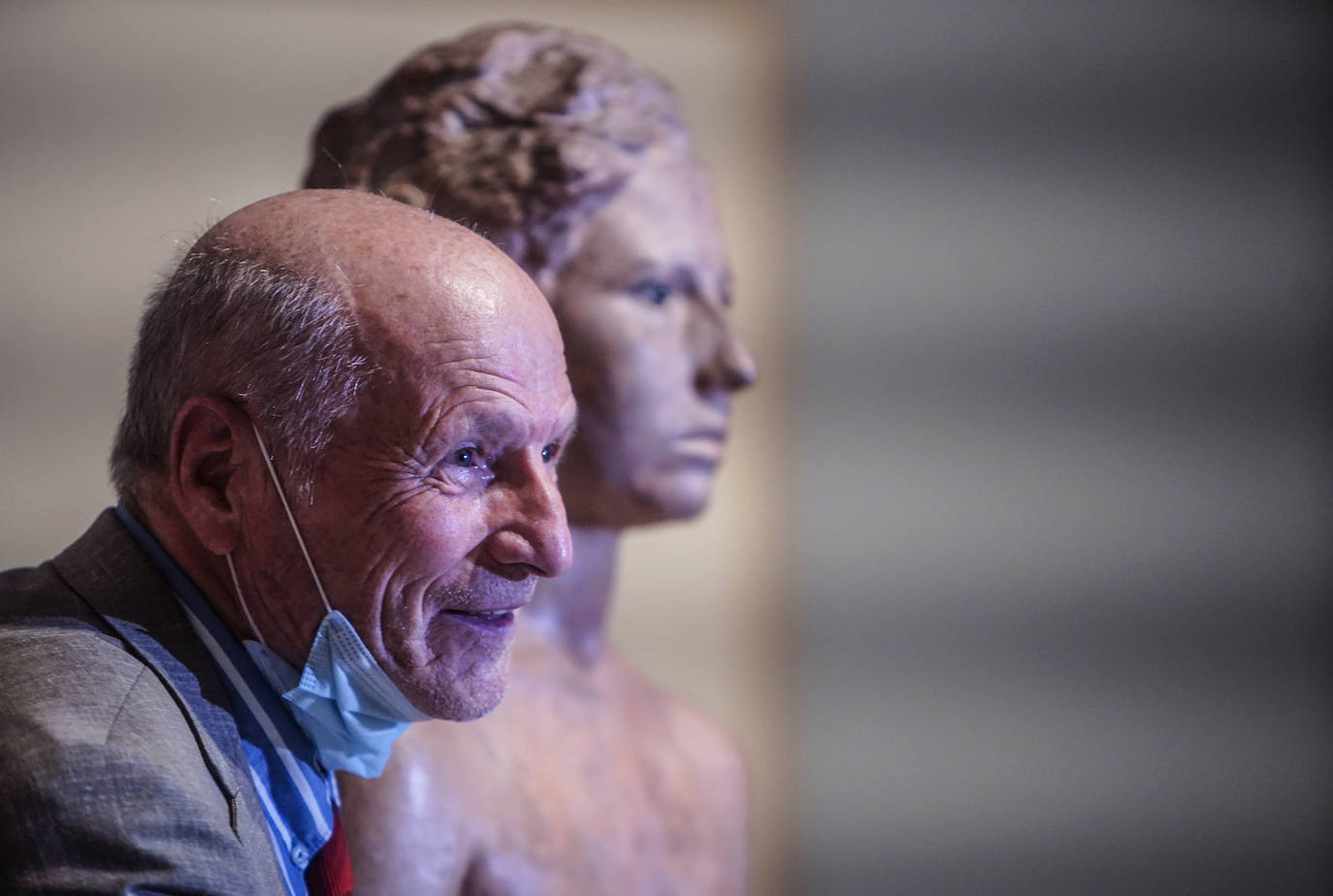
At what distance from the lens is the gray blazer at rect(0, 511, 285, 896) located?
1.09m

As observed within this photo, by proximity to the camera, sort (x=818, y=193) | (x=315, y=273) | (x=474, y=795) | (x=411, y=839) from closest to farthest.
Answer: (x=315, y=273)
(x=411, y=839)
(x=474, y=795)
(x=818, y=193)

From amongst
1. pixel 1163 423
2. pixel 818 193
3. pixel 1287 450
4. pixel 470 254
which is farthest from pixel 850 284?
pixel 470 254

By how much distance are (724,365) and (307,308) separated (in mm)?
858

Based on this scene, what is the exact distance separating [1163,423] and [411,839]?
219cm

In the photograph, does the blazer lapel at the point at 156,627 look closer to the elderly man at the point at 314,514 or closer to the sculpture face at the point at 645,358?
the elderly man at the point at 314,514

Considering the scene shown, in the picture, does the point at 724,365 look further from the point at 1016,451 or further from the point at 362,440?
the point at 1016,451

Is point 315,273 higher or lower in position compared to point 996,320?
higher

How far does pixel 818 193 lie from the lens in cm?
323

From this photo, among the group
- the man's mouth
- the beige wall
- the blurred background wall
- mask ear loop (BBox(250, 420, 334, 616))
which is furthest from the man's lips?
the blurred background wall

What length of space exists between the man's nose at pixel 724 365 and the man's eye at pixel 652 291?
75 millimetres

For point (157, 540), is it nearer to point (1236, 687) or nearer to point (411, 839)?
point (411, 839)

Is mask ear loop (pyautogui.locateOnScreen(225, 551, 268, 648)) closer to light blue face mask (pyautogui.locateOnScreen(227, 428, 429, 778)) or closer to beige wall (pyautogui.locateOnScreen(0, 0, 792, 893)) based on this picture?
light blue face mask (pyautogui.locateOnScreen(227, 428, 429, 778))

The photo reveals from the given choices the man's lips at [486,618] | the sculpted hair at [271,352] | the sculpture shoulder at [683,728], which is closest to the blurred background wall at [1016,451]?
the sculpture shoulder at [683,728]

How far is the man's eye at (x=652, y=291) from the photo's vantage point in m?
2.04
